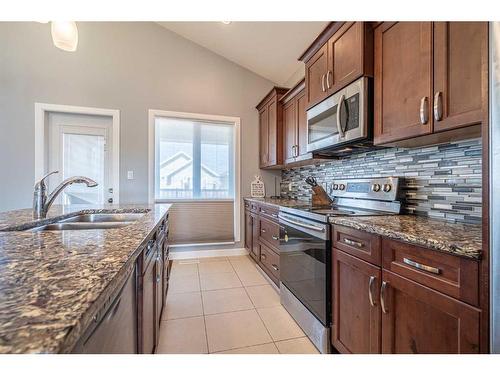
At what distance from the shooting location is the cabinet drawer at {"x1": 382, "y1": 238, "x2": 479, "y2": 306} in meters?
0.78

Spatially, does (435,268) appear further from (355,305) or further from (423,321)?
(355,305)

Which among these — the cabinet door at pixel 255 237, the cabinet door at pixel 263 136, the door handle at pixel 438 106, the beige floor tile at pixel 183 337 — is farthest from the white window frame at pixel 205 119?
the door handle at pixel 438 106

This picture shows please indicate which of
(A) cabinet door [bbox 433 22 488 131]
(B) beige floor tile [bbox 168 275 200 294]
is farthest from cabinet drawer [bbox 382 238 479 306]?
(B) beige floor tile [bbox 168 275 200 294]

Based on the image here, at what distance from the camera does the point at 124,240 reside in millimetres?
860

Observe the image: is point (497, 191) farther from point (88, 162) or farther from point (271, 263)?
point (88, 162)

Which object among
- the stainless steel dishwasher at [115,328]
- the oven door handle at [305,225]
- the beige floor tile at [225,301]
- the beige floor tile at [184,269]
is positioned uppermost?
the oven door handle at [305,225]

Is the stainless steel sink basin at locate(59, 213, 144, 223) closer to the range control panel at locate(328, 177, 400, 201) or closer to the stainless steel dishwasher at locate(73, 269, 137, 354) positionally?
the stainless steel dishwasher at locate(73, 269, 137, 354)

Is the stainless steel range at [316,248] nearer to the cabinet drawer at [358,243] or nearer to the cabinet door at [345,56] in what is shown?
the cabinet drawer at [358,243]

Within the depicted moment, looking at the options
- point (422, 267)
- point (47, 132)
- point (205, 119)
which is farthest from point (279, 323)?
point (47, 132)

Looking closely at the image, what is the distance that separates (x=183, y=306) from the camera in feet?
6.84

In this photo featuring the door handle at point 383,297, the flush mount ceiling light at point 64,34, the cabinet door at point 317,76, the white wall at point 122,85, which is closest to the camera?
the door handle at point 383,297

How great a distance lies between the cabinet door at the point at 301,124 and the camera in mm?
2473

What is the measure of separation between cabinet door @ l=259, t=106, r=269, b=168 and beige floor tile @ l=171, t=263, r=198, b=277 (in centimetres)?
176

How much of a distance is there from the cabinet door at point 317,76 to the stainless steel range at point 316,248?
2.62 ft
